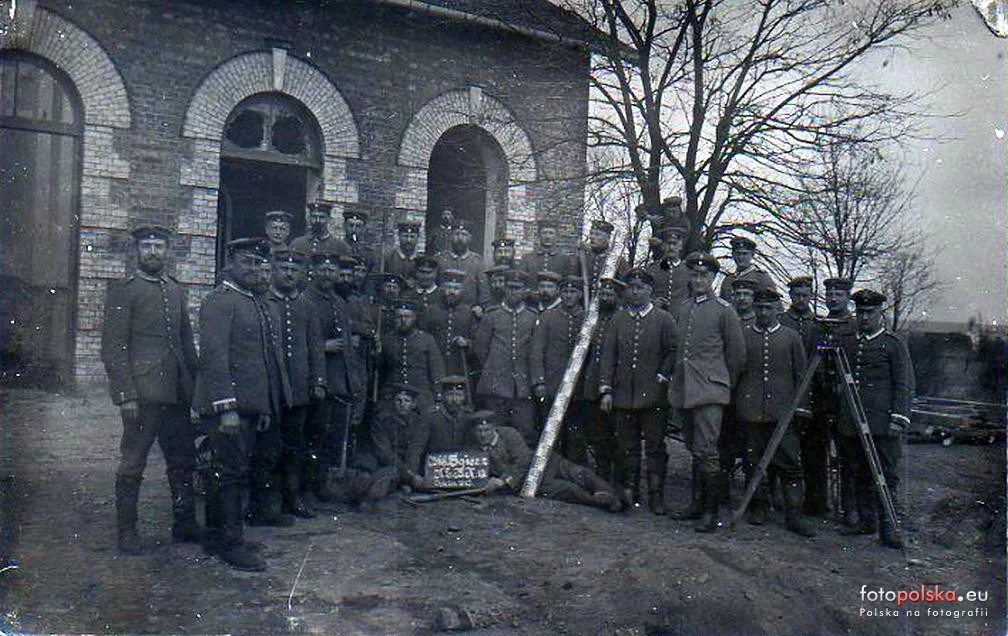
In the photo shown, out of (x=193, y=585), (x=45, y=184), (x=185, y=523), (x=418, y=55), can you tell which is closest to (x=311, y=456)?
(x=185, y=523)

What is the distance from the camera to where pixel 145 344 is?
212 inches

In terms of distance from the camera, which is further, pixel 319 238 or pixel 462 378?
pixel 319 238

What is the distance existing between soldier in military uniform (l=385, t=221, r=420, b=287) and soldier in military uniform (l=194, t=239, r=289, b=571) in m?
2.79

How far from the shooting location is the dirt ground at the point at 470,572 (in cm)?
454

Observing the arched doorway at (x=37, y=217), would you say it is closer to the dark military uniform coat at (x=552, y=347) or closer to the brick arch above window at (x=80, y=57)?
the brick arch above window at (x=80, y=57)

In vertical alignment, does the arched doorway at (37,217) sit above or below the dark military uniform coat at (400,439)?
above

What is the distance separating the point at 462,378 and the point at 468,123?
4.68m

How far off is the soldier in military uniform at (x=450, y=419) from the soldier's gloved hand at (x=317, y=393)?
1.12m

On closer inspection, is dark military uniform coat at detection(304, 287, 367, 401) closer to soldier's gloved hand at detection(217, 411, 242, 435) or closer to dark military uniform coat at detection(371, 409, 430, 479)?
dark military uniform coat at detection(371, 409, 430, 479)

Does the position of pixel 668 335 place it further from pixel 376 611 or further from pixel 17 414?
pixel 17 414

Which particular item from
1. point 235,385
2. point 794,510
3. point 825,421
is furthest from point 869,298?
point 235,385

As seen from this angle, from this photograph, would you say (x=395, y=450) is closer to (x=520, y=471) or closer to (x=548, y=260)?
(x=520, y=471)

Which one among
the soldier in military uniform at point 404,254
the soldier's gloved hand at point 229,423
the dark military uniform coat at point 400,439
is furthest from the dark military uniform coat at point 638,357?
the soldier's gloved hand at point 229,423

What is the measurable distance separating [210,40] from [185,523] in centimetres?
594
